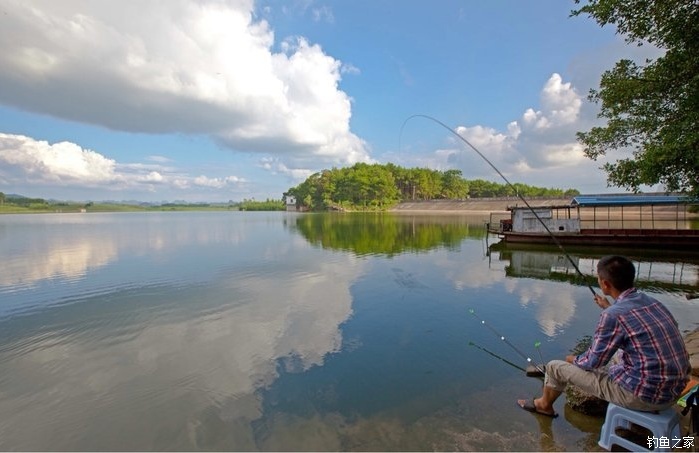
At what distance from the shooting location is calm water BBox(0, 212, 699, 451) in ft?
18.4

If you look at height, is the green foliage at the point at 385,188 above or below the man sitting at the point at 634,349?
above

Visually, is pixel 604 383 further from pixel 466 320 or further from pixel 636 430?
pixel 466 320

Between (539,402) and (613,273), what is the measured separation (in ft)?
9.25

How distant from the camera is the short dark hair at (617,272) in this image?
3.75 meters

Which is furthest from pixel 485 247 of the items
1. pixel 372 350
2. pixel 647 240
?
pixel 372 350

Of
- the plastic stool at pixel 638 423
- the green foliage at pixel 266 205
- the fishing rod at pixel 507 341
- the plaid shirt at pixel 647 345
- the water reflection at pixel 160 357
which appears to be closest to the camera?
the plaid shirt at pixel 647 345

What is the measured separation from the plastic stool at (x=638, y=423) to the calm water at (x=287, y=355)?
2.94 feet

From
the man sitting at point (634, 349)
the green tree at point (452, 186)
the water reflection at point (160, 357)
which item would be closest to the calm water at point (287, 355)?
the water reflection at point (160, 357)

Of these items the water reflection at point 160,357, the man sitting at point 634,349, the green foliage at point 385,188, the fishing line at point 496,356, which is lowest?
the water reflection at point 160,357

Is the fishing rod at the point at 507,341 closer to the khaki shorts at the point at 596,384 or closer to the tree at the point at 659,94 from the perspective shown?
the khaki shorts at the point at 596,384

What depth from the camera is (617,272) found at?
3834 millimetres

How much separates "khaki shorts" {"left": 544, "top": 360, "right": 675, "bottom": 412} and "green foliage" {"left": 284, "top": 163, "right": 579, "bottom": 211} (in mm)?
121094

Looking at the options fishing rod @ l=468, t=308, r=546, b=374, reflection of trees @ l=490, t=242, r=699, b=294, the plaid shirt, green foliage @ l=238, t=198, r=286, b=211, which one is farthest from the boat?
green foliage @ l=238, t=198, r=286, b=211

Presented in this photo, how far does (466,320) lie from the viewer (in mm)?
11031
